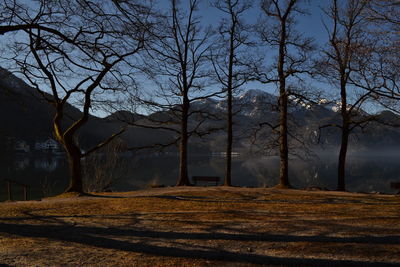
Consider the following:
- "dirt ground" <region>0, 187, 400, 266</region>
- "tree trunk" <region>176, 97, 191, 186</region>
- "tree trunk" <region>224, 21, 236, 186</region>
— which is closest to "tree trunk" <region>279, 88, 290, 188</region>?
"tree trunk" <region>224, 21, 236, 186</region>

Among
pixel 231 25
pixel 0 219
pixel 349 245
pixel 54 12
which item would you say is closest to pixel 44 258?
pixel 0 219

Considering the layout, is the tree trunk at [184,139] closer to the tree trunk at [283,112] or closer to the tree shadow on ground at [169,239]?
the tree trunk at [283,112]

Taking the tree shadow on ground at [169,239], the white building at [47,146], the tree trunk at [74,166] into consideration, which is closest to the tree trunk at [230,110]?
the tree trunk at [74,166]

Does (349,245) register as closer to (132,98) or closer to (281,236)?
(281,236)

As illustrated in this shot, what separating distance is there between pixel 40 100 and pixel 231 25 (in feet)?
39.7

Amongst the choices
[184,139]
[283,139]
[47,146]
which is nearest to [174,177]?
[184,139]

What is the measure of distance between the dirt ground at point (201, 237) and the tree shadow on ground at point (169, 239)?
0.01 metres

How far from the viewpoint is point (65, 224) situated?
6383mm

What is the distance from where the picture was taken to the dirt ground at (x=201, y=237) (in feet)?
13.5

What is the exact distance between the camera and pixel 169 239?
509 cm

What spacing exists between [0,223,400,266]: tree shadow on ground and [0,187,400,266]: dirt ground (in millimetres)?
13

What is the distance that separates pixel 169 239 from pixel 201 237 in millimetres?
570

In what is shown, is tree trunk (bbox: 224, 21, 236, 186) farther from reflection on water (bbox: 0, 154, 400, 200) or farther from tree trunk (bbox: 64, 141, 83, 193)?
tree trunk (bbox: 64, 141, 83, 193)

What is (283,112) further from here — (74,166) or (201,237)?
(201,237)
